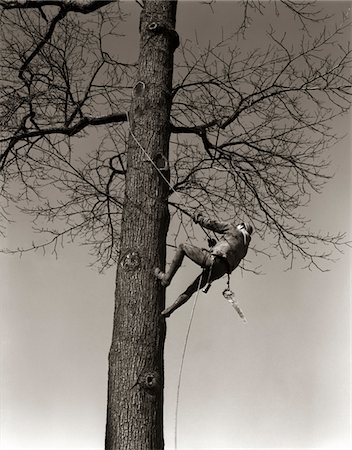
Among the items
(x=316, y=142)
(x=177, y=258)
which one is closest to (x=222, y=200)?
(x=316, y=142)

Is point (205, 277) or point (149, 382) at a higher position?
point (205, 277)

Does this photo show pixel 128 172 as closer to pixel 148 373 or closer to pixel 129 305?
pixel 129 305

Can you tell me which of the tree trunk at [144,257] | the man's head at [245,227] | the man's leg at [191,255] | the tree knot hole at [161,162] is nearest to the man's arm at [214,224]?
the man's head at [245,227]

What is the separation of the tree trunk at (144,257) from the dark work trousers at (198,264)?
0.21 meters

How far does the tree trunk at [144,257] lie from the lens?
4.50 metres

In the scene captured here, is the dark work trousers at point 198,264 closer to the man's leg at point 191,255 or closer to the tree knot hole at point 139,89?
the man's leg at point 191,255

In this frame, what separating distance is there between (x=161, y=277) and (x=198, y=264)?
0.35 metres

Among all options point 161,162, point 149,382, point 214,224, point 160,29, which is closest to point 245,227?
point 214,224

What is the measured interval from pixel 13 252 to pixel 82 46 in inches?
102

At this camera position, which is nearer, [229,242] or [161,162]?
[229,242]

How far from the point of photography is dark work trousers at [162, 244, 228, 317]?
14.8 ft

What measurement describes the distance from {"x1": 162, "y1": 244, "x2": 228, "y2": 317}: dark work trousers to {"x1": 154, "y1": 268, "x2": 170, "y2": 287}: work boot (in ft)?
0.05

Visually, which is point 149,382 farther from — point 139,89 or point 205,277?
point 139,89

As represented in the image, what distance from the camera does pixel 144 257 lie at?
480 centimetres
